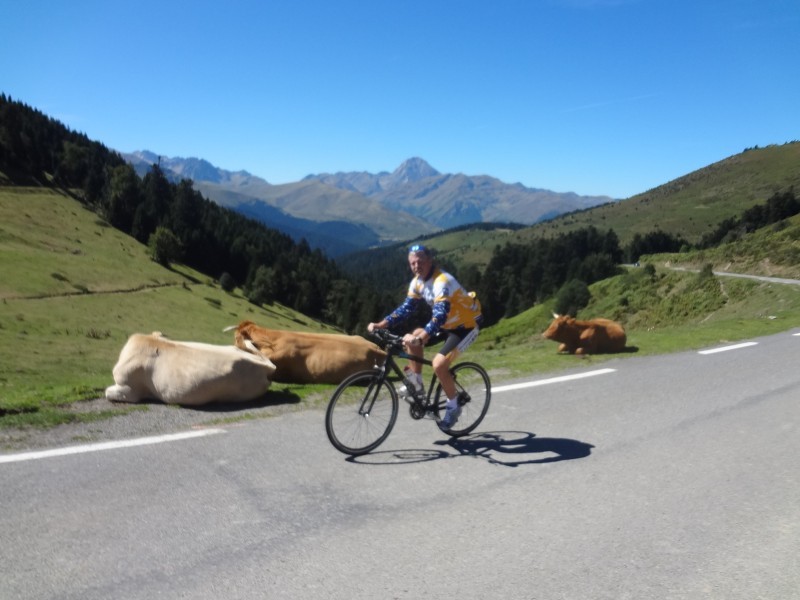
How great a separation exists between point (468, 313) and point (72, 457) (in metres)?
5.26

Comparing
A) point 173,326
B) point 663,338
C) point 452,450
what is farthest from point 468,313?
point 173,326

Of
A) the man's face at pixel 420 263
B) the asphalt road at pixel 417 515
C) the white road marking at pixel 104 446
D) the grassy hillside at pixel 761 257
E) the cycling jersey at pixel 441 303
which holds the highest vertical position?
the grassy hillside at pixel 761 257

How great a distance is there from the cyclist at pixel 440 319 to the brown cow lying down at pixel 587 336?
30.3 ft

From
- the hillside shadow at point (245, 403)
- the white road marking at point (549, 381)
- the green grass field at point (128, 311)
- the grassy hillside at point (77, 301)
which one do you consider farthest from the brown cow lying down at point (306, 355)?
the grassy hillside at point (77, 301)

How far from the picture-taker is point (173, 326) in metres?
74.8

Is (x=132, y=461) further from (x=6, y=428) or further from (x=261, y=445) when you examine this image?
(x=6, y=428)

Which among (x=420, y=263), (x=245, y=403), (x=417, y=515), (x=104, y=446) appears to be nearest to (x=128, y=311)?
(x=245, y=403)

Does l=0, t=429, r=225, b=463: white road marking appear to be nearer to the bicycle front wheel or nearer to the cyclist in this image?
the bicycle front wheel

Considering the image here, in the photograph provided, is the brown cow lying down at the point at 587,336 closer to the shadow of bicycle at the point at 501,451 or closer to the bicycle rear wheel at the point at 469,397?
the bicycle rear wheel at the point at 469,397

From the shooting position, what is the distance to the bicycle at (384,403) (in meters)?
7.20

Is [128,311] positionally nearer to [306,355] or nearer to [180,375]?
[306,355]

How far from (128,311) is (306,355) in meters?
73.6

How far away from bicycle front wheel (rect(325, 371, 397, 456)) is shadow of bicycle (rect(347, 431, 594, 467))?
0.21m

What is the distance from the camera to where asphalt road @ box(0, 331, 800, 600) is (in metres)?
4.38
